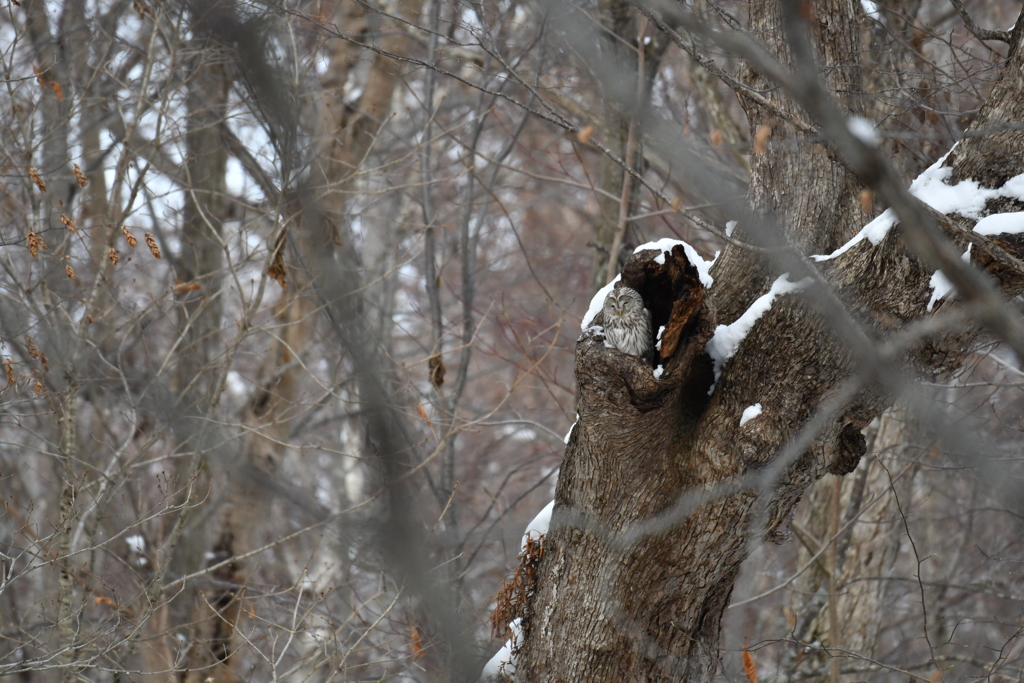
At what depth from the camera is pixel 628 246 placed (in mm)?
5230

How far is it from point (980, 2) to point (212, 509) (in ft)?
23.7

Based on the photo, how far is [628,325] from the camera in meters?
2.47

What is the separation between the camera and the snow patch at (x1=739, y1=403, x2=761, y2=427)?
2625 mm

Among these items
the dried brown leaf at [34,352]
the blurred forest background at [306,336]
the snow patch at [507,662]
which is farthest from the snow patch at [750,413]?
the dried brown leaf at [34,352]

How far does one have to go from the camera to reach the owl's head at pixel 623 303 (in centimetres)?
246

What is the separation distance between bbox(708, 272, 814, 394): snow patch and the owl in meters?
0.39

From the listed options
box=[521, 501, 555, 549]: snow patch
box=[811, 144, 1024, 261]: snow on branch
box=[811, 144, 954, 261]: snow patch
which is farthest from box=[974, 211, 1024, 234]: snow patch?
box=[521, 501, 555, 549]: snow patch

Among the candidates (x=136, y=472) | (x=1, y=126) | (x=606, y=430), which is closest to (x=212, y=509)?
(x=136, y=472)

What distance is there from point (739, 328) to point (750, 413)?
0.99ft

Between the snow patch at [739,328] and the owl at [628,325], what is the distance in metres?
0.39

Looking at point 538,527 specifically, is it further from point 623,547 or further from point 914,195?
point 914,195

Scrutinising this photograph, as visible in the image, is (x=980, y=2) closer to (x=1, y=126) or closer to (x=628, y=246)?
(x=628, y=246)

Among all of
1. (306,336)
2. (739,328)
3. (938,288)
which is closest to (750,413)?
(739,328)

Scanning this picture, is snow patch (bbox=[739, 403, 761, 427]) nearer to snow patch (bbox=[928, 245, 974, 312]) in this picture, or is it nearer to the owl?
the owl
